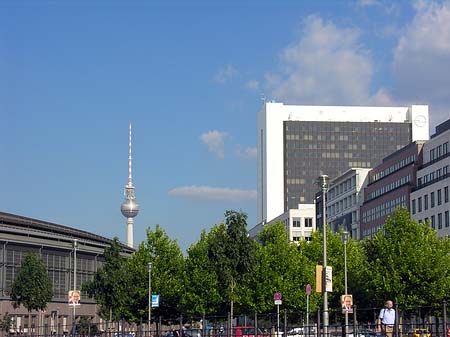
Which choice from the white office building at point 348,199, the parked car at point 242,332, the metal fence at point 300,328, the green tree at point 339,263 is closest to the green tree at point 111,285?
the metal fence at point 300,328

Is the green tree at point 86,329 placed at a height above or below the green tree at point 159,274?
below

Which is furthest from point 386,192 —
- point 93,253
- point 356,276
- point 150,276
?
point 150,276

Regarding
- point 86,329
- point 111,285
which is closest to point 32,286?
point 86,329

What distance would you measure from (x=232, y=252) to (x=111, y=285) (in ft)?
38.3

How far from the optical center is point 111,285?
249 ft

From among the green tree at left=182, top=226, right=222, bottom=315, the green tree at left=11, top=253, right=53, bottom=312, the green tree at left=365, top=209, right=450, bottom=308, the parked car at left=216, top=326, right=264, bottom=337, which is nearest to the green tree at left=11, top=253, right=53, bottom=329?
the green tree at left=11, top=253, right=53, bottom=312

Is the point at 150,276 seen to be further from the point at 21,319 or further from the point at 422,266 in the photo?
the point at 21,319

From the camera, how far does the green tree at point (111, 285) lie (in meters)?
76.1

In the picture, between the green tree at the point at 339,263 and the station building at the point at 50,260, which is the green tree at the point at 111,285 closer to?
the green tree at the point at 339,263

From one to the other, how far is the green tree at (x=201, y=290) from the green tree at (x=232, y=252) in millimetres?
4942

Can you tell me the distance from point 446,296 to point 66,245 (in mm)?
59834

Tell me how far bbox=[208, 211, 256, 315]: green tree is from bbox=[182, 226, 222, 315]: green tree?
494 cm

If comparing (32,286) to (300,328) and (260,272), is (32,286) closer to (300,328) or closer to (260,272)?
(260,272)

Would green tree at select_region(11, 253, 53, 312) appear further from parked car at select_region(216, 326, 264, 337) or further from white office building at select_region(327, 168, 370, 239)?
white office building at select_region(327, 168, 370, 239)
